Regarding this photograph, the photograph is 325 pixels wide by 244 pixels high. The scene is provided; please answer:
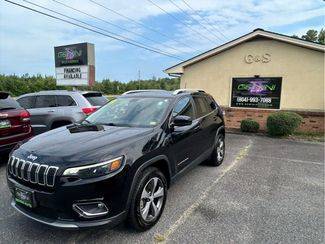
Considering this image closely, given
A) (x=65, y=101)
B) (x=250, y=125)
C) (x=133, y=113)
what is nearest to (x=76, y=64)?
(x=65, y=101)

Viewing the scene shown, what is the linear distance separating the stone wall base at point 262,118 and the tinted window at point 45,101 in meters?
7.26

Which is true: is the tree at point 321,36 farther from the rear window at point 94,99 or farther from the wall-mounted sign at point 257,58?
the rear window at point 94,99

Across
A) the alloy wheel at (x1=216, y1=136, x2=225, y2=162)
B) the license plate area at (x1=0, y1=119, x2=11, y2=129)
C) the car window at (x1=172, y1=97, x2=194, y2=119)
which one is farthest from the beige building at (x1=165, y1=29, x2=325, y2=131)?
the license plate area at (x1=0, y1=119, x2=11, y2=129)

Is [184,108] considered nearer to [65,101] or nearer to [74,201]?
[74,201]

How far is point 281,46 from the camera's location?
11.3 meters

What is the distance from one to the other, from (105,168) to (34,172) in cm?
75

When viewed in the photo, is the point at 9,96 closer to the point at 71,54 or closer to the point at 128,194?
the point at 128,194

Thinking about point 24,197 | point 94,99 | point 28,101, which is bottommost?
point 24,197

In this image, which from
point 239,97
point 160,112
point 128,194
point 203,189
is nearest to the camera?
point 128,194

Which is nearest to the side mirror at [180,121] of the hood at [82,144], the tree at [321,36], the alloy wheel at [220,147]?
the hood at [82,144]

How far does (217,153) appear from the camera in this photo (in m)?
5.88

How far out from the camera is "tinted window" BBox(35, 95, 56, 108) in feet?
25.6

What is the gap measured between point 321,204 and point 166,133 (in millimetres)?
2651

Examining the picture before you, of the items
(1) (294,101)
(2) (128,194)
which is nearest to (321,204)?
(2) (128,194)
